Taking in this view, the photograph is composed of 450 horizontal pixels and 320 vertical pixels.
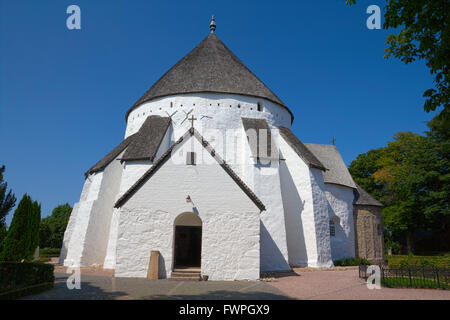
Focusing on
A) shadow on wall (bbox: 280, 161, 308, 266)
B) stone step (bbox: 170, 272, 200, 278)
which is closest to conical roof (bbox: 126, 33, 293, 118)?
shadow on wall (bbox: 280, 161, 308, 266)

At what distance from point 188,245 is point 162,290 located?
646cm

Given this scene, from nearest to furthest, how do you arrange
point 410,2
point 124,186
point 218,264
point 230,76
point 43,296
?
1. point 410,2
2. point 43,296
3. point 218,264
4. point 124,186
5. point 230,76

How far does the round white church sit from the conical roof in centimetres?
9

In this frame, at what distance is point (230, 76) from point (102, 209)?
12109 mm

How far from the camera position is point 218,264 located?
1237 centimetres

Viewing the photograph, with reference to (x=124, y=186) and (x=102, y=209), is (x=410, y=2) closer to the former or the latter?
(x=124, y=186)

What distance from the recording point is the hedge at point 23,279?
8375 mm

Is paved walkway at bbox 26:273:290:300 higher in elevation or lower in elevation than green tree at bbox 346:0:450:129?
lower

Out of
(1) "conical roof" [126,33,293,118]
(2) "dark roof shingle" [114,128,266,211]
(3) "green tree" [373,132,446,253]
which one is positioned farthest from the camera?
(3) "green tree" [373,132,446,253]

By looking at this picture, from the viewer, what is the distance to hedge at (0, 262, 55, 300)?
8375 mm

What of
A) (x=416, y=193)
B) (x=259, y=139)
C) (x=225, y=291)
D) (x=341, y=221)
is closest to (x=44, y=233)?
(x=259, y=139)

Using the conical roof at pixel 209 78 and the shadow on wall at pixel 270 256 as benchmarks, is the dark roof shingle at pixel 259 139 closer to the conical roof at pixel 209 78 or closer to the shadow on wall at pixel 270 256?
the conical roof at pixel 209 78

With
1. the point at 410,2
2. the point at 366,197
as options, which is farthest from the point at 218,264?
the point at 366,197

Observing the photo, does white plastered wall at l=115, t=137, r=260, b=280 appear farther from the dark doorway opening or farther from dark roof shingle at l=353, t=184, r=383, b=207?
dark roof shingle at l=353, t=184, r=383, b=207
